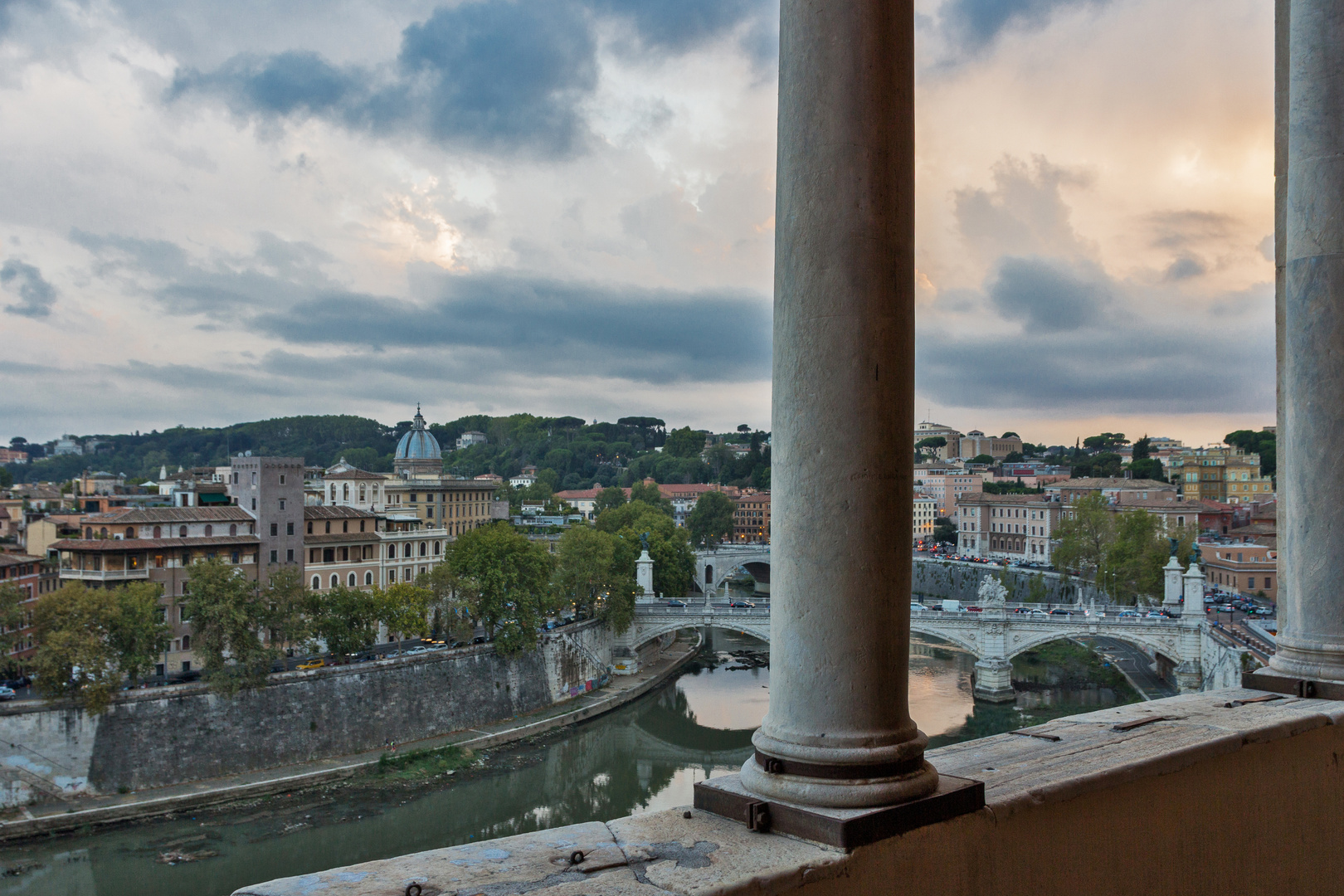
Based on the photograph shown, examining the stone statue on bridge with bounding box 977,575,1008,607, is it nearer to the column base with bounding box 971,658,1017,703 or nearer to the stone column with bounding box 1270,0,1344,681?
the column base with bounding box 971,658,1017,703

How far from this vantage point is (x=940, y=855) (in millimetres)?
2062

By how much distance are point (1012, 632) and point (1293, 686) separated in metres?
24.5

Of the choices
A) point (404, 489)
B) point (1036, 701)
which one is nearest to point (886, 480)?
point (1036, 701)

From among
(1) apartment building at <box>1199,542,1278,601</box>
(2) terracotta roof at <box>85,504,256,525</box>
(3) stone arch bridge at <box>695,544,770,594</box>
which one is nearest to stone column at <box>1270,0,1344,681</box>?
(2) terracotta roof at <box>85,504,256,525</box>

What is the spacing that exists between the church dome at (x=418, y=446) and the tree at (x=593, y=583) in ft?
82.1

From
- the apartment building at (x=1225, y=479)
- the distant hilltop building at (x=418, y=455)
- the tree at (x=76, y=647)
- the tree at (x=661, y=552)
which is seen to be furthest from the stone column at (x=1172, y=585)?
the distant hilltop building at (x=418, y=455)

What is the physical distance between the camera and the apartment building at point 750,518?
177 ft

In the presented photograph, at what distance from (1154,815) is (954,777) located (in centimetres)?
64

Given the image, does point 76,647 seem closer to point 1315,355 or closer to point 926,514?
point 1315,355

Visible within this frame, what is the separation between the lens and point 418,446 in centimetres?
5303

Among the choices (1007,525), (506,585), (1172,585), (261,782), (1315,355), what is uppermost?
(1315,355)

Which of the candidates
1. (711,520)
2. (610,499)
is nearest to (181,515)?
(711,520)

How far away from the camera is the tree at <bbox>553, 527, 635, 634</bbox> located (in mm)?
28359

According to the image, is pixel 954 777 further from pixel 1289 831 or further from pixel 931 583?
pixel 931 583
